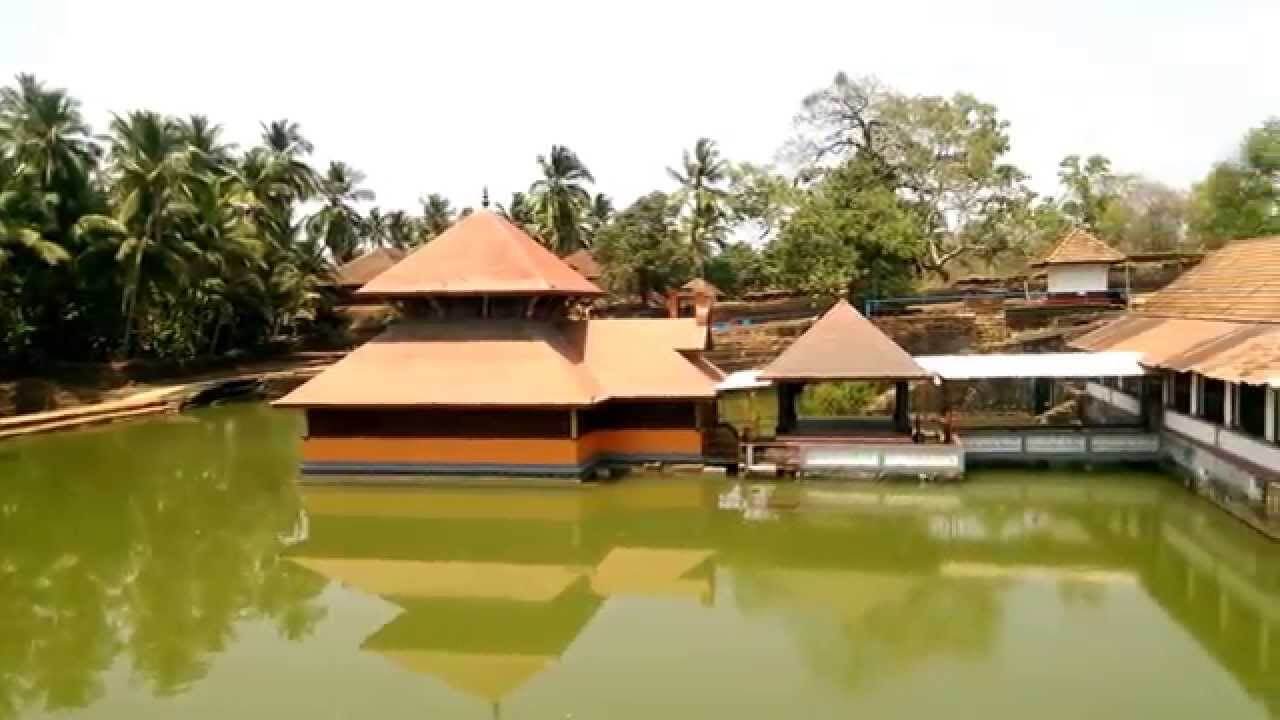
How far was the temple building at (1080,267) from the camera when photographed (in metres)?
27.0

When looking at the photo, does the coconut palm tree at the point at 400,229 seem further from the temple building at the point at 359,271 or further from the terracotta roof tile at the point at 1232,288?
the terracotta roof tile at the point at 1232,288

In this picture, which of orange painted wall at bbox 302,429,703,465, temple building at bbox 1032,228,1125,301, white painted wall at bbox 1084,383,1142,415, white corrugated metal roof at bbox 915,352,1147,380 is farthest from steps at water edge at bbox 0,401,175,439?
temple building at bbox 1032,228,1125,301

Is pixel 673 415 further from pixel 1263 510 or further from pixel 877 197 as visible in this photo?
pixel 877 197

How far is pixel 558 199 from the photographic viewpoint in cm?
4612

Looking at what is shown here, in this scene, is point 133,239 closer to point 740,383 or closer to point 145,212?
point 145,212

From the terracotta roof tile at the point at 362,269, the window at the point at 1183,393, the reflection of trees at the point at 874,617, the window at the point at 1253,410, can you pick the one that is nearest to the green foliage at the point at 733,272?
the terracotta roof tile at the point at 362,269

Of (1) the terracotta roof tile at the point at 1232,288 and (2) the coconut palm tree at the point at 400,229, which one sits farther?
(2) the coconut palm tree at the point at 400,229

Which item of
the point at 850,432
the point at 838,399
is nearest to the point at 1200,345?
the point at 850,432

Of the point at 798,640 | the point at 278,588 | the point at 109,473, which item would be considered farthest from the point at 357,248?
the point at 798,640

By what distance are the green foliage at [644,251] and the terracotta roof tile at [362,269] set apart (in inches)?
397

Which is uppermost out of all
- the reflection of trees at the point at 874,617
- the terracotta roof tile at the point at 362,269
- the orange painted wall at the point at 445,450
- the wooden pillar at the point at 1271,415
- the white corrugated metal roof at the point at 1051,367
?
the terracotta roof tile at the point at 362,269

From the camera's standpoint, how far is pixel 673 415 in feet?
57.4

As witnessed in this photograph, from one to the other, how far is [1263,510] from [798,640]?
271 inches

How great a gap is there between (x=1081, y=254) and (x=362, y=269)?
29957 millimetres
